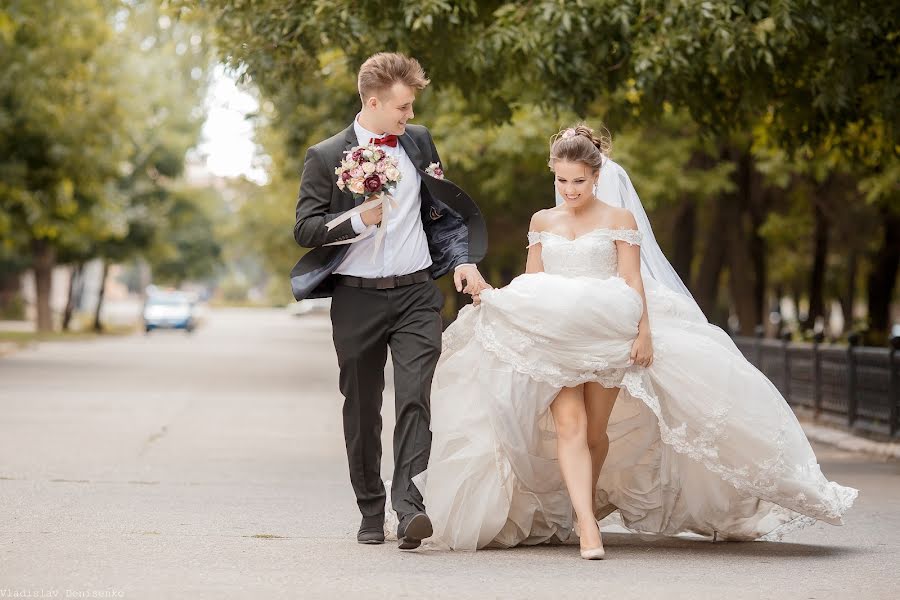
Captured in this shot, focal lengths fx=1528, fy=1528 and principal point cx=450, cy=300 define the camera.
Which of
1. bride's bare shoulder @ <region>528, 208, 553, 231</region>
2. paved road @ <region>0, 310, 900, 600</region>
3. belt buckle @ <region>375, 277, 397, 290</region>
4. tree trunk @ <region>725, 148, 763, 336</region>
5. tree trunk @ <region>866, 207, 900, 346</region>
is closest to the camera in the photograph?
paved road @ <region>0, 310, 900, 600</region>

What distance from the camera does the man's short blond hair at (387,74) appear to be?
698cm

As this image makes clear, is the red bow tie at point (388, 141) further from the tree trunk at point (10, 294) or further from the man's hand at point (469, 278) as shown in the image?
the tree trunk at point (10, 294)

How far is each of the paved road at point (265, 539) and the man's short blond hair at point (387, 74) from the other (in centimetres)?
215

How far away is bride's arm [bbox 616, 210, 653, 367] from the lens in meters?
7.09

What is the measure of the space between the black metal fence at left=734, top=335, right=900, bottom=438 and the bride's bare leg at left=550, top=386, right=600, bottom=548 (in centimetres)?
828

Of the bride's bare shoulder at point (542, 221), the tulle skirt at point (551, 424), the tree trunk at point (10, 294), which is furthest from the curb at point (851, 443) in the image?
the tree trunk at point (10, 294)

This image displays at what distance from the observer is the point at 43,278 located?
48.0 m

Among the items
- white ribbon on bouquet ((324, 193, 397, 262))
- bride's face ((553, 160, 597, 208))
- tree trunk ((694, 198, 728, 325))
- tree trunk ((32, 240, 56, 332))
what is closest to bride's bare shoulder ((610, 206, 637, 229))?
bride's face ((553, 160, 597, 208))

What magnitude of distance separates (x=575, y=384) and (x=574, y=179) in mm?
975

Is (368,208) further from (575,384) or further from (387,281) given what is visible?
(575,384)

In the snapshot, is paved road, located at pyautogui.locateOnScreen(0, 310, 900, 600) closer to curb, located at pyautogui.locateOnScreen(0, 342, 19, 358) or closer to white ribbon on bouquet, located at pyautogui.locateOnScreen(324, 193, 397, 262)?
white ribbon on bouquet, located at pyautogui.locateOnScreen(324, 193, 397, 262)

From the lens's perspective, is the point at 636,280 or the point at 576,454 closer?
the point at 576,454

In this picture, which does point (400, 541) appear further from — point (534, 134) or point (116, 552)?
point (534, 134)

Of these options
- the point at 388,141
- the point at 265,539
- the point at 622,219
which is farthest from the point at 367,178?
the point at 265,539
